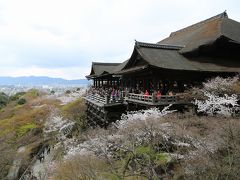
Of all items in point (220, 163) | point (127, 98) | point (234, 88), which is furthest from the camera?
point (127, 98)

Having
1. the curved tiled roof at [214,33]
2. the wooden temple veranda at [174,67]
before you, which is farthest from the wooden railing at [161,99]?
the curved tiled roof at [214,33]

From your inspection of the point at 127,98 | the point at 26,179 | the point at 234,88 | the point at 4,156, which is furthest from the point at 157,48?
the point at 26,179

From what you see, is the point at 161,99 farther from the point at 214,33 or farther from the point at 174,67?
the point at 214,33

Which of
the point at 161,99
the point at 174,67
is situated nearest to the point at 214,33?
the point at 174,67

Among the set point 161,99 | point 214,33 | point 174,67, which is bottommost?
point 161,99

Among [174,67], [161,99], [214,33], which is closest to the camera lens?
[161,99]

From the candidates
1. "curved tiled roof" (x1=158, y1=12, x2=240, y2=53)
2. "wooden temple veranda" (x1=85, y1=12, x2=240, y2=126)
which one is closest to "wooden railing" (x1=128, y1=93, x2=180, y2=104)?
"wooden temple veranda" (x1=85, y1=12, x2=240, y2=126)

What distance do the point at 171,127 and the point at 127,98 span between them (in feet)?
26.7

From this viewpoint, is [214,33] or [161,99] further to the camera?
[214,33]

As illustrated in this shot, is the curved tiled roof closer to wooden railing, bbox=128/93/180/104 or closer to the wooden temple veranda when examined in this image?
the wooden temple veranda

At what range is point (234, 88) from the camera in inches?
642

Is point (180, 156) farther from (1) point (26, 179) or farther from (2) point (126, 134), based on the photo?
(1) point (26, 179)

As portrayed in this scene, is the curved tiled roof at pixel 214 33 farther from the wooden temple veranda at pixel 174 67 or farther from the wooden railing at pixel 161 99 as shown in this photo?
the wooden railing at pixel 161 99

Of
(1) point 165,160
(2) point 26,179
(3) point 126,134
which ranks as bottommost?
(2) point 26,179
